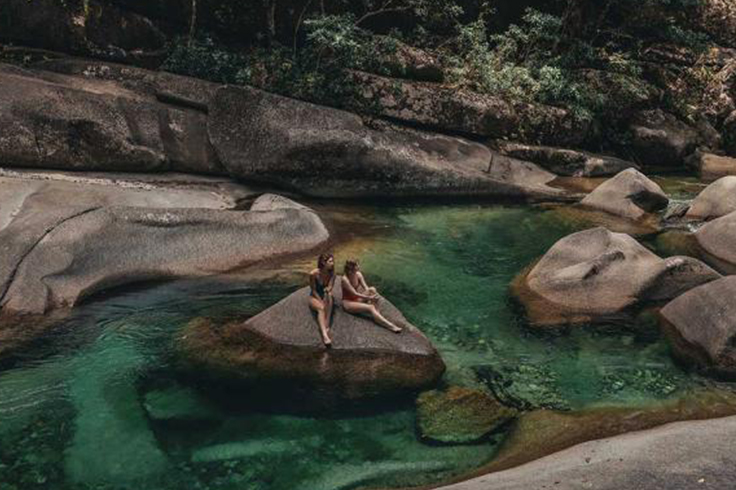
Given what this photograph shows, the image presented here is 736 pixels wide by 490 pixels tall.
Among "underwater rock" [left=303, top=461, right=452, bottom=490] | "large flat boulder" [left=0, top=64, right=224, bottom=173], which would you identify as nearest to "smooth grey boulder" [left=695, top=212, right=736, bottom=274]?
"underwater rock" [left=303, top=461, right=452, bottom=490]

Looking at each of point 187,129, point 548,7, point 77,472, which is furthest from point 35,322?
point 548,7

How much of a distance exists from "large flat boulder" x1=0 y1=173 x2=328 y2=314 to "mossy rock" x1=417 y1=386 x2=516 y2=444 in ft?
22.6

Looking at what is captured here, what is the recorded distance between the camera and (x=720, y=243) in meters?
17.2

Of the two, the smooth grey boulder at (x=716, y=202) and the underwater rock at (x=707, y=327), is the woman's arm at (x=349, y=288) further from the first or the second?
the smooth grey boulder at (x=716, y=202)

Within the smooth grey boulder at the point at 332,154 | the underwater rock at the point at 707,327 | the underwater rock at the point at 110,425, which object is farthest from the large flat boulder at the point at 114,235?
the underwater rock at the point at 707,327

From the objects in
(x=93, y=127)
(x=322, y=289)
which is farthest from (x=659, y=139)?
(x=93, y=127)

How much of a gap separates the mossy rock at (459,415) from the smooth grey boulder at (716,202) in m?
13.7

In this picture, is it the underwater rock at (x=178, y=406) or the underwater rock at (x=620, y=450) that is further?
the underwater rock at (x=178, y=406)

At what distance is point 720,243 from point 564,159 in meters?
8.60

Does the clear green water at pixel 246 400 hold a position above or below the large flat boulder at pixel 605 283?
below

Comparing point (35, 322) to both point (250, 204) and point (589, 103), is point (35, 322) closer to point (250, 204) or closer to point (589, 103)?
point (250, 204)

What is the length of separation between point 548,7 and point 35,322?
2520 cm

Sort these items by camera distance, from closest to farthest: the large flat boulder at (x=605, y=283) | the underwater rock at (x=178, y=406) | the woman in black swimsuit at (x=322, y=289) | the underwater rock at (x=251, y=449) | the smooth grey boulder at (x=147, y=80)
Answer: the underwater rock at (x=251, y=449)
the underwater rock at (x=178, y=406)
the woman in black swimsuit at (x=322, y=289)
the large flat boulder at (x=605, y=283)
the smooth grey boulder at (x=147, y=80)

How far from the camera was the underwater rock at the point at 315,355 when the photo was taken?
10.5 metres
